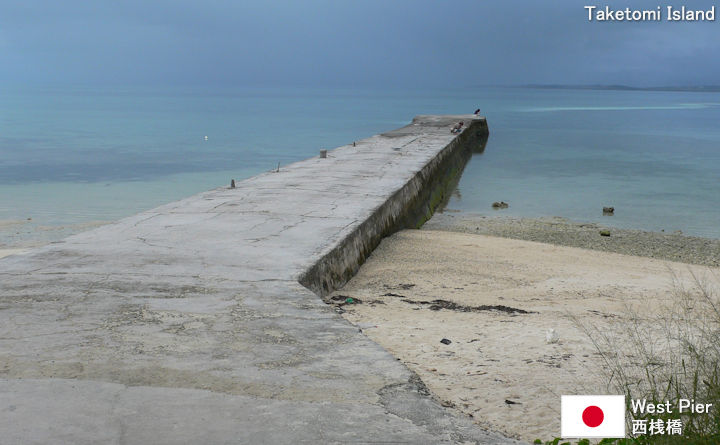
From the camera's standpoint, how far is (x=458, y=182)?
817 inches

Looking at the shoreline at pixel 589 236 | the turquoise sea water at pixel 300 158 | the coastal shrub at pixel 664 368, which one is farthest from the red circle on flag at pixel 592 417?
the turquoise sea water at pixel 300 158

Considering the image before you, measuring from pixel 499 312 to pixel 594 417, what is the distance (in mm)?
2575

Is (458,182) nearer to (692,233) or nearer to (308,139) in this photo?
(692,233)

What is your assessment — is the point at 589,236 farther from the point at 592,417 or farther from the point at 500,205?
the point at 592,417

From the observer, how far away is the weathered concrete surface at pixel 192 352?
2801 millimetres

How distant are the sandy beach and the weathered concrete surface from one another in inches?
17.3

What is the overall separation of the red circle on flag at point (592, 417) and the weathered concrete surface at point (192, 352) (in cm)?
35

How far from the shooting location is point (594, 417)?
291 centimetres

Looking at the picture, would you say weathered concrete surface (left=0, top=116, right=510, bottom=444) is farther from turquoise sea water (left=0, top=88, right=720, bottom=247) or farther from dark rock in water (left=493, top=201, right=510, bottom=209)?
dark rock in water (left=493, top=201, right=510, bottom=209)

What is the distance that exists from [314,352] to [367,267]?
3.77 metres

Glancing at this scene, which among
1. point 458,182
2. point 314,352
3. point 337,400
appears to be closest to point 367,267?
point 314,352

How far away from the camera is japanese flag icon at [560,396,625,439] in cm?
284

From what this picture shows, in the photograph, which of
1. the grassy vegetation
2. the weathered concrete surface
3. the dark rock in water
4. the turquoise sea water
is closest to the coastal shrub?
the grassy vegetation

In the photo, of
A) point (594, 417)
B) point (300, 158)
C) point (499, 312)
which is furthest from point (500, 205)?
point (594, 417)
